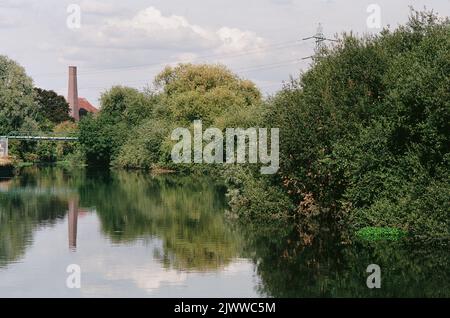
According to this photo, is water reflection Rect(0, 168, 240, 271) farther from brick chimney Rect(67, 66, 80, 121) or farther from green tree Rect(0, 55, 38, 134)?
brick chimney Rect(67, 66, 80, 121)

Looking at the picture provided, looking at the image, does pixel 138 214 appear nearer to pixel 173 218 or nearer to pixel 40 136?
pixel 173 218

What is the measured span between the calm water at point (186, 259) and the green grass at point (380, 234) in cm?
133

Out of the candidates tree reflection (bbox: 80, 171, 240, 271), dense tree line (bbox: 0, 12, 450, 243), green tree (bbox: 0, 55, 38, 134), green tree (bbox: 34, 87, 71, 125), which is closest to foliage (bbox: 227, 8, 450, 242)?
dense tree line (bbox: 0, 12, 450, 243)

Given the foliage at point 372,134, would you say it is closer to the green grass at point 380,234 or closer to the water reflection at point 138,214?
the green grass at point 380,234

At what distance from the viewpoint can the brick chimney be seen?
385ft

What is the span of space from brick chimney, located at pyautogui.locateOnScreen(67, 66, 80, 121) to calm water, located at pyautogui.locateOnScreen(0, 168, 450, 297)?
272ft

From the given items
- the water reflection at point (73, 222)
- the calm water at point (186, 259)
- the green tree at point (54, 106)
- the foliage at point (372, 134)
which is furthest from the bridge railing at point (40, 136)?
the foliage at point (372, 134)

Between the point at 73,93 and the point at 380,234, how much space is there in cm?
9575

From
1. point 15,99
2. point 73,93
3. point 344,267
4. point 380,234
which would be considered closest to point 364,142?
point 380,234

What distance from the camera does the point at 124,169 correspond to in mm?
81250

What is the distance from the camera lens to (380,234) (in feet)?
83.8

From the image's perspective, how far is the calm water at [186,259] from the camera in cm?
1794
